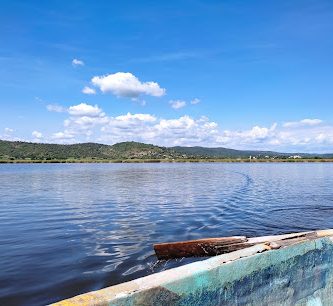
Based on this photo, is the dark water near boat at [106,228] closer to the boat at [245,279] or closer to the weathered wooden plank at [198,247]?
the weathered wooden plank at [198,247]

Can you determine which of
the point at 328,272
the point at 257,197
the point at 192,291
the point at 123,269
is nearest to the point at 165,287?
the point at 192,291

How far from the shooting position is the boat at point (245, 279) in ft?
10.6

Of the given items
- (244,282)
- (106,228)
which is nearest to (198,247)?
(244,282)

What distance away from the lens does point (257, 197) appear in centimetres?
2495

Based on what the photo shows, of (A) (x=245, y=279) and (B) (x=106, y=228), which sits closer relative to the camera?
(A) (x=245, y=279)

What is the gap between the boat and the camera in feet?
10.6

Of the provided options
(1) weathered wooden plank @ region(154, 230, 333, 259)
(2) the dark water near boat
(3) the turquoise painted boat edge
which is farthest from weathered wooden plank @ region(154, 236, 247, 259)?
(2) the dark water near boat

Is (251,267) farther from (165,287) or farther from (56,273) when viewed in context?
(56,273)

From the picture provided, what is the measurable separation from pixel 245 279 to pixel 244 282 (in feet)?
0.11

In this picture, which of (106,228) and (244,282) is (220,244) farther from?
(106,228)

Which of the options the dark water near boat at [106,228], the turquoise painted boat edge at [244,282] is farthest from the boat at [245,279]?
the dark water near boat at [106,228]

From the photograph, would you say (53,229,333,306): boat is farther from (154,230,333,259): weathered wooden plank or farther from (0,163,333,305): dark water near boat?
(0,163,333,305): dark water near boat

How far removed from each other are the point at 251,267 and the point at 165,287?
1249mm

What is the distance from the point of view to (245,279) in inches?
161
